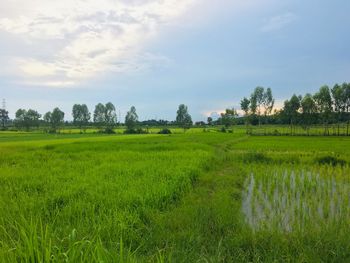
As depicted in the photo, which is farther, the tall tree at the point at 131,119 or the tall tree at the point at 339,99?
the tall tree at the point at 131,119

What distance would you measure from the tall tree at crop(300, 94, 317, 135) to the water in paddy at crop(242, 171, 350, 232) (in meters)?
42.4

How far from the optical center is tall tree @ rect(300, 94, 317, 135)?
158ft

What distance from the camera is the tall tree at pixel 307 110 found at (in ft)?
158

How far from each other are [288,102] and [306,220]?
51924 mm

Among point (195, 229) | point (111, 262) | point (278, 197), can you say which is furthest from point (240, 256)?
point (278, 197)

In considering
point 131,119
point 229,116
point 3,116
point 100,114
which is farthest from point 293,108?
point 3,116

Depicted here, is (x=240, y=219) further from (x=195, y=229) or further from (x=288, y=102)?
(x=288, y=102)

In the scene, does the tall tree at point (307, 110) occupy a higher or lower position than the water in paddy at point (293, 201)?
higher

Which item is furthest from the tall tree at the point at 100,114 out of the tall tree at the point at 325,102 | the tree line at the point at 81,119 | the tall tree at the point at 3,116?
the tall tree at the point at 325,102

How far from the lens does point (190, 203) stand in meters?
6.39

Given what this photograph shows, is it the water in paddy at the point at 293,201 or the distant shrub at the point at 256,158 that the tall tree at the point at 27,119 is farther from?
the water in paddy at the point at 293,201

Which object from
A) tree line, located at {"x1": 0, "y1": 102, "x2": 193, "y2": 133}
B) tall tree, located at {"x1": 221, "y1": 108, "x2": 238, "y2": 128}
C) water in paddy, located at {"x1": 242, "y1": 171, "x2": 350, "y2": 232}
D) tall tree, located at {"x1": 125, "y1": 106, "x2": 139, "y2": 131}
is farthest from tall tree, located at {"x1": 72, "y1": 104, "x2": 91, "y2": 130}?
water in paddy, located at {"x1": 242, "y1": 171, "x2": 350, "y2": 232}

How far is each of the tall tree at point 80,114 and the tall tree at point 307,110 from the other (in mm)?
56488

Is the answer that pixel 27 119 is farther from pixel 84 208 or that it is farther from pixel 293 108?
pixel 84 208
